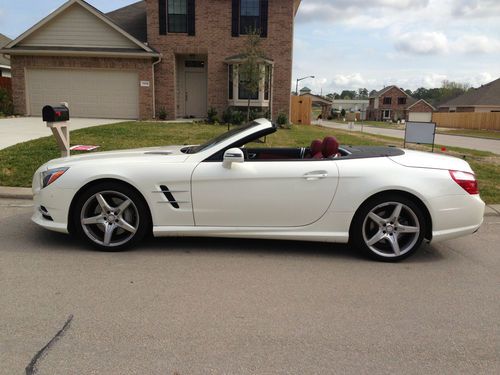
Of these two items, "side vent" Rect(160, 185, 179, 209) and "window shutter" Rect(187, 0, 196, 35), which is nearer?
"side vent" Rect(160, 185, 179, 209)

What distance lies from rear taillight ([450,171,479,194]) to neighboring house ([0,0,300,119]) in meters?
16.3

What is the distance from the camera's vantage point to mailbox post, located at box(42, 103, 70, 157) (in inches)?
249

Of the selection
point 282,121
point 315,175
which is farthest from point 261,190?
point 282,121

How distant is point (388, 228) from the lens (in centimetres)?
440

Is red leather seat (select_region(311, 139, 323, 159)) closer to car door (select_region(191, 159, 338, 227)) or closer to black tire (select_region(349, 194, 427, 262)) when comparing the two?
car door (select_region(191, 159, 338, 227))

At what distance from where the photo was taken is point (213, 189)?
4.36m

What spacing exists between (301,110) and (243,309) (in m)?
26.5

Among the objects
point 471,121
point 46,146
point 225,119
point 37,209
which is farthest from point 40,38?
point 471,121

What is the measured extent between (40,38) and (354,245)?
69.9 ft

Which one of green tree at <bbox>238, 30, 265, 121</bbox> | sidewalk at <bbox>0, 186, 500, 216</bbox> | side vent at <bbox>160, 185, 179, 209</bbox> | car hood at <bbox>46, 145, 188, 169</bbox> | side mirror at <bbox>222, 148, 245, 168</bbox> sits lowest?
sidewalk at <bbox>0, 186, 500, 216</bbox>

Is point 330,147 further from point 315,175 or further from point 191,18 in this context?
point 191,18

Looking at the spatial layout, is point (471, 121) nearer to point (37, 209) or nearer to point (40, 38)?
point (40, 38)

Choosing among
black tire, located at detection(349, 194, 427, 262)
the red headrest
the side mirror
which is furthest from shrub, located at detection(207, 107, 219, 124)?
black tire, located at detection(349, 194, 427, 262)

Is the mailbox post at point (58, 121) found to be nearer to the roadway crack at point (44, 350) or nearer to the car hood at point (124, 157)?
the car hood at point (124, 157)
